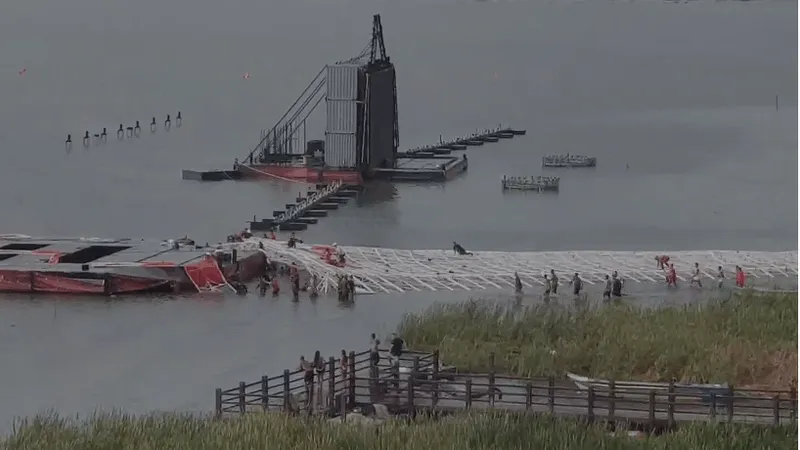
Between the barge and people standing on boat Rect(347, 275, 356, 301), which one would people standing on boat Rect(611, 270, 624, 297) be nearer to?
people standing on boat Rect(347, 275, 356, 301)

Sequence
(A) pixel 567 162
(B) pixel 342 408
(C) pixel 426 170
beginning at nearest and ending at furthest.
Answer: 1. (B) pixel 342 408
2. (C) pixel 426 170
3. (A) pixel 567 162

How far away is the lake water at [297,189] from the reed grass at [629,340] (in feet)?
12.0

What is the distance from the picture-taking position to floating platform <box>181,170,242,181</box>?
64.0 meters

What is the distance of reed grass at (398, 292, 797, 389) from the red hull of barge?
29370 millimetres

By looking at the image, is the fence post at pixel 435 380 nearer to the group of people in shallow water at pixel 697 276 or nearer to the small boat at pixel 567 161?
the group of people in shallow water at pixel 697 276

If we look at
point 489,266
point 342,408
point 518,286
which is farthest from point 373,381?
point 489,266

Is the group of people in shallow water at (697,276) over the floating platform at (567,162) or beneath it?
beneath

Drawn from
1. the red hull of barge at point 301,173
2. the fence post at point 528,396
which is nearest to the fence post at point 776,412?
the fence post at point 528,396

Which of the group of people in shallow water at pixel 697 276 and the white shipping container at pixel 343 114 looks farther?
the white shipping container at pixel 343 114

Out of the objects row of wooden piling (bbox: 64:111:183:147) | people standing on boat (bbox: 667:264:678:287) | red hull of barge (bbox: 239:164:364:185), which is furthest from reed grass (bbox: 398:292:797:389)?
row of wooden piling (bbox: 64:111:183:147)

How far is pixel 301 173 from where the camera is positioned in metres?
60.2

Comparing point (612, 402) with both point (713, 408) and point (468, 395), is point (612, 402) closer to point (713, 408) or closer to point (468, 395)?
point (713, 408)

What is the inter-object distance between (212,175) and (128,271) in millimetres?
28497

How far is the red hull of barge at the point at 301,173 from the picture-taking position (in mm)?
58562
